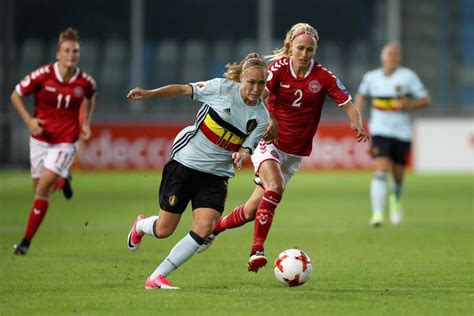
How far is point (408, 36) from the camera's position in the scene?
30.7 m

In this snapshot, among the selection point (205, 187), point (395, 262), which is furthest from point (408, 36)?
point (205, 187)

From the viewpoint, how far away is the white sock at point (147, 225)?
9441 millimetres

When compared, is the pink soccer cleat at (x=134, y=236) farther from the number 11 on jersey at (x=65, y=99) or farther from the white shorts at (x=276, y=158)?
the number 11 on jersey at (x=65, y=99)

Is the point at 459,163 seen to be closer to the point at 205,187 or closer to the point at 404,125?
the point at 404,125

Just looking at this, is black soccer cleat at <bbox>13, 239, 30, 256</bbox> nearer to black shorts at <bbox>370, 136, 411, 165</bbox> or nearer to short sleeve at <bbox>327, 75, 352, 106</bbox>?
short sleeve at <bbox>327, 75, 352, 106</bbox>

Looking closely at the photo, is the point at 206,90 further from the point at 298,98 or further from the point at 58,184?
the point at 58,184

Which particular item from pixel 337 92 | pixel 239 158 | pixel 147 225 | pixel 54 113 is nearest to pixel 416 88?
pixel 54 113

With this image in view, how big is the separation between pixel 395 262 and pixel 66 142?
3675mm

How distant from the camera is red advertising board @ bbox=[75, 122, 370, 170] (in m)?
27.7

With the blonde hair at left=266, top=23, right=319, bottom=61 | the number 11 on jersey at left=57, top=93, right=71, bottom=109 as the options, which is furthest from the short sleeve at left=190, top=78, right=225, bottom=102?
the number 11 on jersey at left=57, top=93, right=71, bottom=109

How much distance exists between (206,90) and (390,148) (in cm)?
751

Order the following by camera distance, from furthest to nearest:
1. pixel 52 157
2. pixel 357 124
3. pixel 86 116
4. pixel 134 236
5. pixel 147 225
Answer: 1. pixel 86 116
2. pixel 52 157
3. pixel 134 236
4. pixel 357 124
5. pixel 147 225

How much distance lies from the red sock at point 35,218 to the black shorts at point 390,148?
5.32 metres

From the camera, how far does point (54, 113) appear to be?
12375mm
